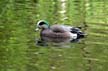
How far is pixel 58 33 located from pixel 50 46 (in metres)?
1.65

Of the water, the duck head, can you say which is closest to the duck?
the duck head

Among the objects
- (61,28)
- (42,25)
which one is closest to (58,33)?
(61,28)

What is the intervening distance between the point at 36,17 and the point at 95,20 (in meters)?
1.62

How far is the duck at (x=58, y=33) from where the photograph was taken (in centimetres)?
1319

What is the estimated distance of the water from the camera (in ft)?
34.4

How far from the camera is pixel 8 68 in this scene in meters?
10.2

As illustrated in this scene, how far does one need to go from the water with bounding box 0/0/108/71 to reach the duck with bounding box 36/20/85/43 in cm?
19

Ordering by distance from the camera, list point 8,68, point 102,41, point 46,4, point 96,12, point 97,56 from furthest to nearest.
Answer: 1. point 46,4
2. point 96,12
3. point 102,41
4. point 97,56
5. point 8,68

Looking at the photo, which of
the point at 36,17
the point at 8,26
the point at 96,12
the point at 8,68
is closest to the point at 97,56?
the point at 8,68

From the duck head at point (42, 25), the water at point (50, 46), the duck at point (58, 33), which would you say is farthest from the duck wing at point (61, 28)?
A: the water at point (50, 46)

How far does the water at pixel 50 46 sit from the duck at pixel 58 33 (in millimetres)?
195

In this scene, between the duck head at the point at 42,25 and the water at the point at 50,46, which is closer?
the water at the point at 50,46

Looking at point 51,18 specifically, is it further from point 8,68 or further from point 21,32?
point 8,68

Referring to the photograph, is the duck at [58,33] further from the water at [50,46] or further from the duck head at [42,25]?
the water at [50,46]
